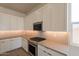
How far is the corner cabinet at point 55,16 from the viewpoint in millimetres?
1380

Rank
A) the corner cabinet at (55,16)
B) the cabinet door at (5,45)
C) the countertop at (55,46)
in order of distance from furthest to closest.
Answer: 1. the cabinet door at (5,45)
2. the corner cabinet at (55,16)
3. the countertop at (55,46)

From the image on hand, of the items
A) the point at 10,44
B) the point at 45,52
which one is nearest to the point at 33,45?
the point at 45,52

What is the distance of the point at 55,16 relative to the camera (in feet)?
4.84

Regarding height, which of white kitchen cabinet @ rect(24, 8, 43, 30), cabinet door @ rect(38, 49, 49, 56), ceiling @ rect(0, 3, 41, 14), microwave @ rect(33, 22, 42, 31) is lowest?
cabinet door @ rect(38, 49, 49, 56)

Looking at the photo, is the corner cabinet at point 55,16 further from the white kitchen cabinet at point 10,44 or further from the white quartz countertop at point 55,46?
the white kitchen cabinet at point 10,44

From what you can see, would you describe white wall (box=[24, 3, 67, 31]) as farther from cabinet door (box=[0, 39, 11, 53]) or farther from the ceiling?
cabinet door (box=[0, 39, 11, 53])

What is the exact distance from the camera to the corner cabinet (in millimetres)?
1380

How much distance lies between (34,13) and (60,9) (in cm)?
41

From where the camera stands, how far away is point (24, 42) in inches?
62.9

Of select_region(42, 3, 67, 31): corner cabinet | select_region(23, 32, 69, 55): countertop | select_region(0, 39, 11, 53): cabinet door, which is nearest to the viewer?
select_region(23, 32, 69, 55): countertop

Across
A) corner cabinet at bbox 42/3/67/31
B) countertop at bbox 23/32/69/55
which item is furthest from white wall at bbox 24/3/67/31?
countertop at bbox 23/32/69/55

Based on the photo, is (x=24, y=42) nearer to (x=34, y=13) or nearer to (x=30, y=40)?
(x=30, y=40)

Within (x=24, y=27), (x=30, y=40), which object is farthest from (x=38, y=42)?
(x=24, y=27)

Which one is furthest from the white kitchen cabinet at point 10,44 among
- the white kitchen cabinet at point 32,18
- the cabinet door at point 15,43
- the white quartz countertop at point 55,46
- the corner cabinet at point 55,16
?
the corner cabinet at point 55,16
